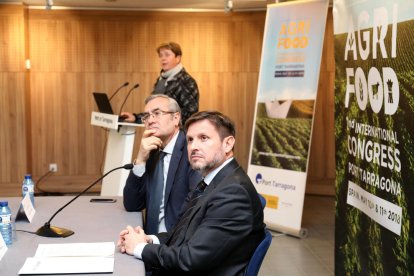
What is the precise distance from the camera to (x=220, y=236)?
2072mm

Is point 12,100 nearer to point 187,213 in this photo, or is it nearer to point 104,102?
point 104,102

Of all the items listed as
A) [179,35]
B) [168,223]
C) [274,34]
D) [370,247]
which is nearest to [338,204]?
[370,247]

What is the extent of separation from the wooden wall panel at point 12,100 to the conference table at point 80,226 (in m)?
4.48

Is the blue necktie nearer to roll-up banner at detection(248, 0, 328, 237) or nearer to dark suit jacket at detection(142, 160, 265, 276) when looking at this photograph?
dark suit jacket at detection(142, 160, 265, 276)

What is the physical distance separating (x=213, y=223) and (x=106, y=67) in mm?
6119

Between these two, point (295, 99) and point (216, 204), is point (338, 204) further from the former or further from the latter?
point (295, 99)

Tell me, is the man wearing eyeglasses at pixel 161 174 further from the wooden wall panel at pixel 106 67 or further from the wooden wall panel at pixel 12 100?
the wooden wall panel at pixel 12 100

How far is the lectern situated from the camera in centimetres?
518

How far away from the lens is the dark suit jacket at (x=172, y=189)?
3.08 m

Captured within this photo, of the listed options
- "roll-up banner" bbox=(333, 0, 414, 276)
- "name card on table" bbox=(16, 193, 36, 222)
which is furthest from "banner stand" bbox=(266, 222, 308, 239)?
"name card on table" bbox=(16, 193, 36, 222)

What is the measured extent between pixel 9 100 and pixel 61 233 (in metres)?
5.55

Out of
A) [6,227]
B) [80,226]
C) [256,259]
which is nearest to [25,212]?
[80,226]

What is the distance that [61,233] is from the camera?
250cm

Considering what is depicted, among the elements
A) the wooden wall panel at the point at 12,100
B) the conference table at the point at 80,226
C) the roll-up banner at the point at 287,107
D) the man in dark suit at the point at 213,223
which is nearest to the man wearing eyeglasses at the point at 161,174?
the conference table at the point at 80,226
